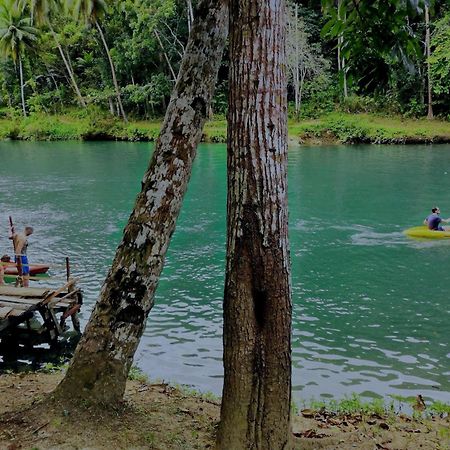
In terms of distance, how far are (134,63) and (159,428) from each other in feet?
146

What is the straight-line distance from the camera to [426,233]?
16.4 metres

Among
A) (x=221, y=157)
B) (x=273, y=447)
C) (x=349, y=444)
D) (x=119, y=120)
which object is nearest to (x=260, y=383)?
(x=273, y=447)

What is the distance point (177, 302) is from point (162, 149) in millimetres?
7940

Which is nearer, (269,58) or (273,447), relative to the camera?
(269,58)

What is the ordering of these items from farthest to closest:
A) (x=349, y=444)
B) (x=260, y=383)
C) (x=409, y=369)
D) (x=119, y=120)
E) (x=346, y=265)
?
(x=119, y=120) < (x=346, y=265) < (x=409, y=369) < (x=349, y=444) < (x=260, y=383)

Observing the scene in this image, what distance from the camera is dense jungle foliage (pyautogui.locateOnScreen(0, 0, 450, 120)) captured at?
38.8 m

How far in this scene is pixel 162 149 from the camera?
4.81 m

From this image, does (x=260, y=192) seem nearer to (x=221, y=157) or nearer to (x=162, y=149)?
(x=162, y=149)

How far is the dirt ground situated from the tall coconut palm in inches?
1033

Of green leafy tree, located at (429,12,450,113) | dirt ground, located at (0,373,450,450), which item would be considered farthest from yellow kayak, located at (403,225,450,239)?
green leafy tree, located at (429,12,450,113)

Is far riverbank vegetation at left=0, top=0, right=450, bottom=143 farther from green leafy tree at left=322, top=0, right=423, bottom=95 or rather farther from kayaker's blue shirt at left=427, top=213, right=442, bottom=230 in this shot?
green leafy tree at left=322, top=0, right=423, bottom=95

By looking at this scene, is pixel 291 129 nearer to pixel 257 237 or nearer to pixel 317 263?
pixel 317 263

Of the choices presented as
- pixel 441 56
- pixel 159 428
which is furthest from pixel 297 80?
pixel 159 428

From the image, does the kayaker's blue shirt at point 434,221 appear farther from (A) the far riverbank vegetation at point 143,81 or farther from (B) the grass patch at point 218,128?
(B) the grass patch at point 218,128
